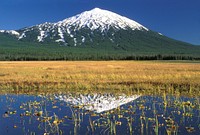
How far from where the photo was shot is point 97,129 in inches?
669

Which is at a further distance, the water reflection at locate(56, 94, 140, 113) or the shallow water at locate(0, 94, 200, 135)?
the water reflection at locate(56, 94, 140, 113)

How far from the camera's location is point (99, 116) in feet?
65.8

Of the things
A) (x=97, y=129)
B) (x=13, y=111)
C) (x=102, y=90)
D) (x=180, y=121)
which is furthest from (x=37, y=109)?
(x=102, y=90)

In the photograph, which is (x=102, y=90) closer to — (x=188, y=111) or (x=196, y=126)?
(x=188, y=111)

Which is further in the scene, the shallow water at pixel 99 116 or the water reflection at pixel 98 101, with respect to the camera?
the water reflection at pixel 98 101

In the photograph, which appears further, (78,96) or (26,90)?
(26,90)

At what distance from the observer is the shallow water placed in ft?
55.3

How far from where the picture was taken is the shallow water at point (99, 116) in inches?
663

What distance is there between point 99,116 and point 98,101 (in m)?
6.21

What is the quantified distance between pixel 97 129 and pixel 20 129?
364 cm

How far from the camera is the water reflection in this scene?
23267mm

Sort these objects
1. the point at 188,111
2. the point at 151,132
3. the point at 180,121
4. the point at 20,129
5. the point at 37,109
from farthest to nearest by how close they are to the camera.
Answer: the point at 37,109 < the point at 188,111 < the point at 180,121 < the point at 20,129 < the point at 151,132

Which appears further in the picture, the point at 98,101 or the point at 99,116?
the point at 98,101

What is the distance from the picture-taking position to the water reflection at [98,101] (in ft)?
76.3
